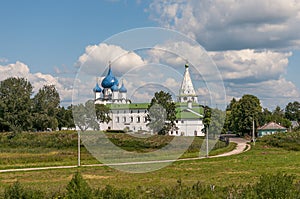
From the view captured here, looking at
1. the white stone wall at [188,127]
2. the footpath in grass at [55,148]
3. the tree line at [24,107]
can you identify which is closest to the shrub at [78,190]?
the footpath in grass at [55,148]

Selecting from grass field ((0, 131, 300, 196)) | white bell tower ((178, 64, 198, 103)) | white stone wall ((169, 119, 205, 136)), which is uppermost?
white bell tower ((178, 64, 198, 103))

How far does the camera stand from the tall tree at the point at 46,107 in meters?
96.2

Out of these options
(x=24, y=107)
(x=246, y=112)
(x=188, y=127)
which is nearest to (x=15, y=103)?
(x=24, y=107)

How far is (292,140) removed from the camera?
6950cm

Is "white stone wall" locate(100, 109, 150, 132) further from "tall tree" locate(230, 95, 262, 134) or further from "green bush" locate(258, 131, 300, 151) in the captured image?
"tall tree" locate(230, 95, 262, 134)

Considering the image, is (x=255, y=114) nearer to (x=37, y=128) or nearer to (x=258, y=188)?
(x=37, y=128)

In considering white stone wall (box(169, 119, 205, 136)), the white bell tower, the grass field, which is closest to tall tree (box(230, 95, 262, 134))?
white stone wall (box(169, 119, 205, 136))

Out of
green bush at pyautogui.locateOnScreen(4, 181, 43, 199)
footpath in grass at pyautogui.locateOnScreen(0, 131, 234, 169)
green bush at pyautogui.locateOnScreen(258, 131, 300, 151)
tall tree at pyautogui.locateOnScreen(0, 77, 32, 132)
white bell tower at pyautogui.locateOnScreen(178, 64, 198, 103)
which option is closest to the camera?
green bush at pyautogui.locateOnScreen(4, 181, 43, 199)

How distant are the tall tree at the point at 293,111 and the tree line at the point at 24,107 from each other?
96.7m

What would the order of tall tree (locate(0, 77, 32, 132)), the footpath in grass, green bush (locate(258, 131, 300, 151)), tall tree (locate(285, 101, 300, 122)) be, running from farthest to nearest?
tall tree (locate(285, 101, 300, 122))
tall tree (locate(0, 77, 32, 132))
green bush (locate(258, 131, 300, 151))
the footpath in grass

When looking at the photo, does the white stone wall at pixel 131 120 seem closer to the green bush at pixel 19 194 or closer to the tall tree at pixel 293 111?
the green bush at pixel 19 194

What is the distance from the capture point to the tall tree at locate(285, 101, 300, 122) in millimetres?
164863

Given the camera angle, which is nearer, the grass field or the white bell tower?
the white bell tower

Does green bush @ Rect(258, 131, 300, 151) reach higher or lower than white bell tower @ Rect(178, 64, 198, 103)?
lower
